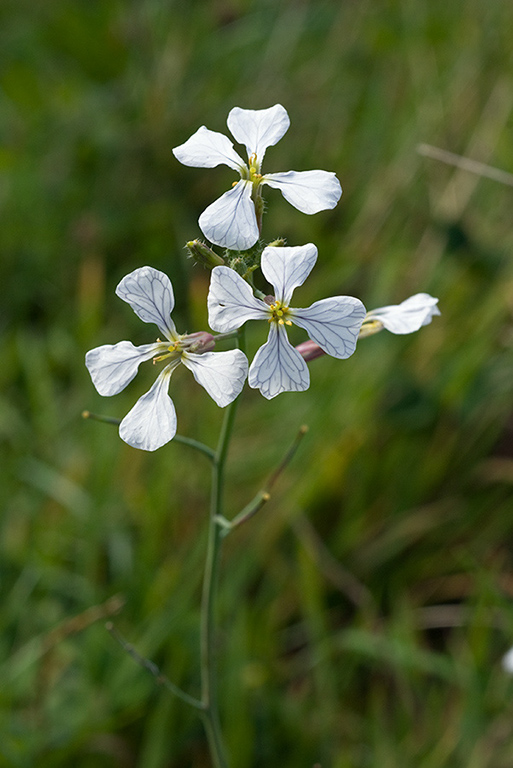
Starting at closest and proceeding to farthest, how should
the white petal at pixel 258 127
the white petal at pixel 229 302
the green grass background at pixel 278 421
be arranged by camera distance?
1. the white petal at pixel 229 302
2. the white petal at pixel 258 127
3. the green grass background at pixel 278 421

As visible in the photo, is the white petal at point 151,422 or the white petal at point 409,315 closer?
the white petal at point 151,422

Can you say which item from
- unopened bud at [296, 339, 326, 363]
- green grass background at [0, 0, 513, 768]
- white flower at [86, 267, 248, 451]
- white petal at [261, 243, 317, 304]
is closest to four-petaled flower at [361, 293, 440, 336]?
unopened bud at [296, 339, 326, 363]

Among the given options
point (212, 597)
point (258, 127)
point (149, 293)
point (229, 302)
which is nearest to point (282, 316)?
point (229, 302)

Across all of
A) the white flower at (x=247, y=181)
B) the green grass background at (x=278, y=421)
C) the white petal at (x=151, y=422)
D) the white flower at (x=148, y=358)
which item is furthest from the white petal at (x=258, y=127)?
the green grass background at (x=278, y=421)

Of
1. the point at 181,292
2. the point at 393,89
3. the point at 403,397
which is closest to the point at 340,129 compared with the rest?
the point at 393,89

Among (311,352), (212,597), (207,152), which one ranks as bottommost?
(212,597)

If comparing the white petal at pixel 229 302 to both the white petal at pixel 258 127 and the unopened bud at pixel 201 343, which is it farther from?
the white petal at pixel 258 127

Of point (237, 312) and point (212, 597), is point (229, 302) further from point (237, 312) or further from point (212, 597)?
point (212, 597)
